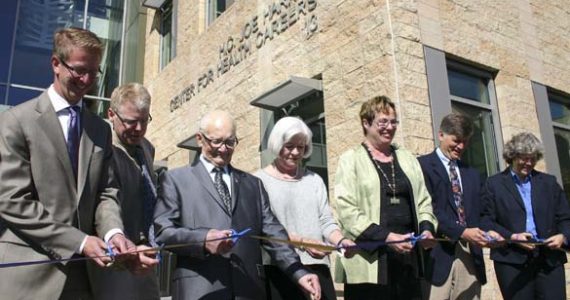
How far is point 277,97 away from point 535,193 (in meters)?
4.48

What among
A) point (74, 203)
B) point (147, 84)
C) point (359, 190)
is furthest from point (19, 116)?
point (147, 84)

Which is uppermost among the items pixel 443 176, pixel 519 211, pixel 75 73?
pixel 75 73

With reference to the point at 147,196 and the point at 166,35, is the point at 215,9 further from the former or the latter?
the point at 147,196

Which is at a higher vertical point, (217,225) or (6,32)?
(6,32)

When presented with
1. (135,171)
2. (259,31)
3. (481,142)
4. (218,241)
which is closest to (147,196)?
(135,171)

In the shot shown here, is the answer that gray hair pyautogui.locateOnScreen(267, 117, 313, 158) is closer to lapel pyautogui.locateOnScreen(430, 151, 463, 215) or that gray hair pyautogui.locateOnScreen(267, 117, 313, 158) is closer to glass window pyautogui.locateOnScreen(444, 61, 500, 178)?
lapel pyautogui.locateOnScreen(430, 151, 463, 215)

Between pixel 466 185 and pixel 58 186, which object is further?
pixel 466 185

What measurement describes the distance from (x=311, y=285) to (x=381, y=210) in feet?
2.71

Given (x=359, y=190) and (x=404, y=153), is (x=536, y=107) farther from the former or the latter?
(x=359, y=190)

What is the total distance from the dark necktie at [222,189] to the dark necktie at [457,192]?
5.98 ft

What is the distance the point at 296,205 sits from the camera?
11.2 feet

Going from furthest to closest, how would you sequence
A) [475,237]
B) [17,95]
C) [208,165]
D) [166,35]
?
[166,35] → [17,95] → [475,237] → [208,165]

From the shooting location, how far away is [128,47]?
45.6ft

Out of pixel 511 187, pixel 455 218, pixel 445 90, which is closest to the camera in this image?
pixel 455 218
